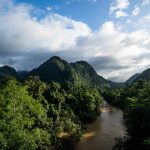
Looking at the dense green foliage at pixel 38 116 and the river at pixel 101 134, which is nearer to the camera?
the dense green foliage at pixel 38 116

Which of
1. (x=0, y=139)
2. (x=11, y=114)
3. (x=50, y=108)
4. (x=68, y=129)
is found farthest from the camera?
(x=50, y=108)

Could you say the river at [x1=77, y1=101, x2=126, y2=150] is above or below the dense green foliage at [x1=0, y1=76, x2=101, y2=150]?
below

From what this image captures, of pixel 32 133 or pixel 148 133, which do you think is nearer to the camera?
pixel 32 133

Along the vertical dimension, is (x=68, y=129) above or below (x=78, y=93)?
below

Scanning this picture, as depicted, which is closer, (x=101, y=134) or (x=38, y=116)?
(x=38, y=116)

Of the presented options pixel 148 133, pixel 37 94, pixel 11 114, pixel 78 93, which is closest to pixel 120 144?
pixel 148 133

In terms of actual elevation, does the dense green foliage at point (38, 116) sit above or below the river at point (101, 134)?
above

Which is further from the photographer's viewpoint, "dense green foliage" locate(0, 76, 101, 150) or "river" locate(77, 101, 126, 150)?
"river" locate(77, 101, 126, 150)

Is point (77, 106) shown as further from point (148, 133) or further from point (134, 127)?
point (148, 133)
